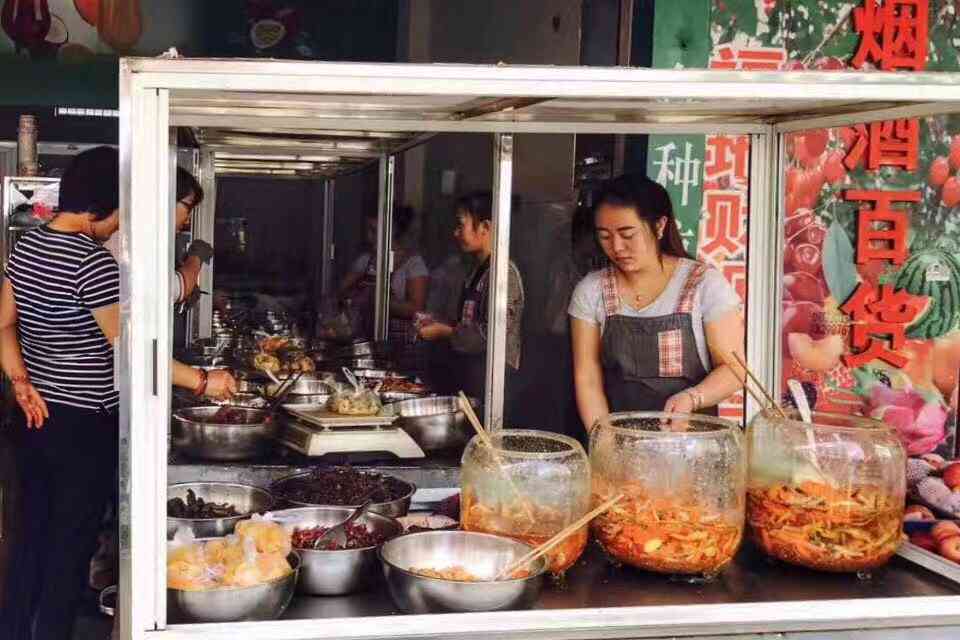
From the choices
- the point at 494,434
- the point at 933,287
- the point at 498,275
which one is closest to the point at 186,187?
the point at 498,275

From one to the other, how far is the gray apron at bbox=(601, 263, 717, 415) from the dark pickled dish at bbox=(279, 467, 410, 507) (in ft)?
3.26

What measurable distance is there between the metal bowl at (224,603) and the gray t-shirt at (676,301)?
173 cm

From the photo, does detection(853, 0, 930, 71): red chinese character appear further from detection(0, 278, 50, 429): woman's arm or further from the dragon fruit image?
detection(0, 278, 50, 429): woman's arm

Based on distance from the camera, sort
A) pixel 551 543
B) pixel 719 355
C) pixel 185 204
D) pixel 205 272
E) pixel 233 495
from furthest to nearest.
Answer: pixel 205 272, pixel 185 204, pixel 719 355, pixel 233 495, pixel 551 543

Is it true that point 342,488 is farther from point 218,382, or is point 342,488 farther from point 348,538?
point 218,382

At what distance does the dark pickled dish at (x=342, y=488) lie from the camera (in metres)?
2.43

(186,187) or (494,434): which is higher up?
(186,187)

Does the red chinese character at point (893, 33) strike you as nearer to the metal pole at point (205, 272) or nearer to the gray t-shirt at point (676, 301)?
the gray t-shirt at point (676, 301)

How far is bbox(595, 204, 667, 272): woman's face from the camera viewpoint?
3229mm

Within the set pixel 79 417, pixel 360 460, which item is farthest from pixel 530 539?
pixel 79 417

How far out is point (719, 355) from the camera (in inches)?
120

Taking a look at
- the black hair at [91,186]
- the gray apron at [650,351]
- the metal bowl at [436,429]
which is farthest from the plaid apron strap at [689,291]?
the black hair at [91,186]

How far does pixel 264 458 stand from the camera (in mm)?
3160

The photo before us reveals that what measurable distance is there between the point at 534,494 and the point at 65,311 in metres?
1.97
